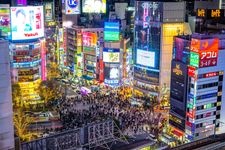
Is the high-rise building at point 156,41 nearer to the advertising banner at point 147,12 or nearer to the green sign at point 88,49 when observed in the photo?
the advertising banner at point 147,12

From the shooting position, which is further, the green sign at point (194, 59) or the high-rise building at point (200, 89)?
the high-rise building at point (200, 89)

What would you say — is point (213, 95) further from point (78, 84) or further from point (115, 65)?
point (78, 84)

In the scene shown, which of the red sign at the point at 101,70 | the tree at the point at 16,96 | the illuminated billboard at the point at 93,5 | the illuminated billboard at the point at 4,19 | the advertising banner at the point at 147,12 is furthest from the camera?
the illuminated billboard at the point at 93,5

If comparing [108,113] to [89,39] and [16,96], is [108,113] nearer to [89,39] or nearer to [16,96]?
[16,96]

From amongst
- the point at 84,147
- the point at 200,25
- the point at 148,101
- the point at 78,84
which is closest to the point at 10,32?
the point at 78,84

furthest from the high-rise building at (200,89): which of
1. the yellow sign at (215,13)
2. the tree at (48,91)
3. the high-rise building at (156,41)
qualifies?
the tree at (48,91)

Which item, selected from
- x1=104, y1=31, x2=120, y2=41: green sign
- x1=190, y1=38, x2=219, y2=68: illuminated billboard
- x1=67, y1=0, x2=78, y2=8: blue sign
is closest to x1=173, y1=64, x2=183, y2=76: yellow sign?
x1=190, y1=38, x2=219, y2=68: illuminated billboard
